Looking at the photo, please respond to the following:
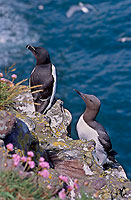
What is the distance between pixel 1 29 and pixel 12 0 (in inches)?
96.5

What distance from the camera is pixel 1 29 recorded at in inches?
565

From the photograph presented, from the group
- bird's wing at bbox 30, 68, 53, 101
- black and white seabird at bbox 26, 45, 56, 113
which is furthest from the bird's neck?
bird's wing at bbox 30, 68, 53, 101

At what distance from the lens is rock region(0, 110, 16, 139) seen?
11.3 ft

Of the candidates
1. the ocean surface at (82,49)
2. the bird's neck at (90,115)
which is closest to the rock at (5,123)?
the bird's neck at (90,115)

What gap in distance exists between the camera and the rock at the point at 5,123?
3.44 m

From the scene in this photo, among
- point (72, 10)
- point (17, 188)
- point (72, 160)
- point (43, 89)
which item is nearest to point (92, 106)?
point (43, 89)

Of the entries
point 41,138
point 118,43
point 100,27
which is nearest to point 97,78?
point 118,43

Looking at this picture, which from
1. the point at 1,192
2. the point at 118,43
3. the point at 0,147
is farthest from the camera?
the point at 118,43

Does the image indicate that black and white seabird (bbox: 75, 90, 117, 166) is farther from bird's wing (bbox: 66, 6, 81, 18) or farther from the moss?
bird's wing (bbox: 66, 6, 81, 18)

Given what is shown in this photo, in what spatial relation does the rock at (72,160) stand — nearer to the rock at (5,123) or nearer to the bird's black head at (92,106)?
the rock at (5,123)

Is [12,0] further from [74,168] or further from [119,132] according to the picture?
[74,168]

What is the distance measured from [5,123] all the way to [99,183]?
140 centimetres

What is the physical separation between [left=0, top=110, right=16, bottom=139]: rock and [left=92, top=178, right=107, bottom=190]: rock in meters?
1.26

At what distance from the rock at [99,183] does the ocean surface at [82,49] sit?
4.80 m
